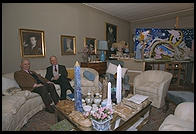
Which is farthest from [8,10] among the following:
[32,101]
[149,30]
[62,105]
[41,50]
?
[149,30]

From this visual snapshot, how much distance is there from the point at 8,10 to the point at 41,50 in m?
0.99

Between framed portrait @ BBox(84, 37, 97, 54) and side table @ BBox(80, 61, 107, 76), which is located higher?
framed portrait @ BBox(84, 37, 97, 54)

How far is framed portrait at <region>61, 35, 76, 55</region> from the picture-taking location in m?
3.28

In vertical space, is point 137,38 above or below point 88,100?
above

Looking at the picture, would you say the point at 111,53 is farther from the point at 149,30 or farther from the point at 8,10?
the point at 8,10

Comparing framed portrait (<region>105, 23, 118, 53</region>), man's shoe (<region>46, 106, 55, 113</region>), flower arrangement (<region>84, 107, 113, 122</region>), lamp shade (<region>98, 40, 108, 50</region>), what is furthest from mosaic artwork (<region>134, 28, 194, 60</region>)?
flower arrangement (<region>84, 107, 113, 122</region>)

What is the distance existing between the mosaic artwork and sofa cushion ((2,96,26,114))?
3.36 metres

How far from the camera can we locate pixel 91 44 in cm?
408

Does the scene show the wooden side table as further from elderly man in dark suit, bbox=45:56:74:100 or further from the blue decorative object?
the blue decorative object

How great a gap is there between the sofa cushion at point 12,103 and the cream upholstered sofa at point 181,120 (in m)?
1.66

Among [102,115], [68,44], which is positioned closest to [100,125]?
[102,115]

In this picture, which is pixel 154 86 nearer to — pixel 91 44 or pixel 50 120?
pixel 50 120

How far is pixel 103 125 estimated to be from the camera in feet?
4.32

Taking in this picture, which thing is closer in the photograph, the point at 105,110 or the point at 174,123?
the point at 174,123
